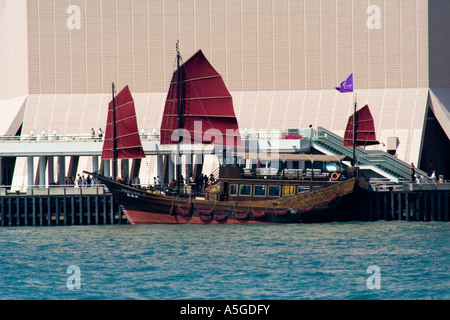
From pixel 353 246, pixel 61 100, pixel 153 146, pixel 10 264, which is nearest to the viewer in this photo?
pixel 10 264

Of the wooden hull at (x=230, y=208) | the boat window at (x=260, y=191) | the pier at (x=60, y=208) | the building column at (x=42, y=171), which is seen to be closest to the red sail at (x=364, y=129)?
the wooden hull at (x=230, y=208)

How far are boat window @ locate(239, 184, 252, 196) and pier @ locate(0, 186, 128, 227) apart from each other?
7.59 metres

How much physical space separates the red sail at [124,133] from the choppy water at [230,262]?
554 cm

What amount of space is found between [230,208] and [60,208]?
1081cm

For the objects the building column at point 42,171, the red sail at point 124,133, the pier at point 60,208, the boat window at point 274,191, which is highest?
the red sail at point 124,133

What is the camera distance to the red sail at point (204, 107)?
5372cm

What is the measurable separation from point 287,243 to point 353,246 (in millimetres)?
3239

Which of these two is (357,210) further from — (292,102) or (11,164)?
(11,164)

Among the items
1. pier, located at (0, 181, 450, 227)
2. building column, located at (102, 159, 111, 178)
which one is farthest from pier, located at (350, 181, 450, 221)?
building column, located at (102, 159, 111, 178)

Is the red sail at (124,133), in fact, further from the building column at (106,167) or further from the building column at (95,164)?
the building column at (95,164)

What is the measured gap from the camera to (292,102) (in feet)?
234

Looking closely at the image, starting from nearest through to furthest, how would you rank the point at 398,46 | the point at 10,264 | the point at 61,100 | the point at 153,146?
the point at 10,264 → the point at 153,146 → the point at 398,46 → the point at 61,100

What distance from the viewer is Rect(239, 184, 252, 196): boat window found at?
174 feet

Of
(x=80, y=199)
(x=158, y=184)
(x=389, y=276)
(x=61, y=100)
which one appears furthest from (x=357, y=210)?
(x=61, y=100)
